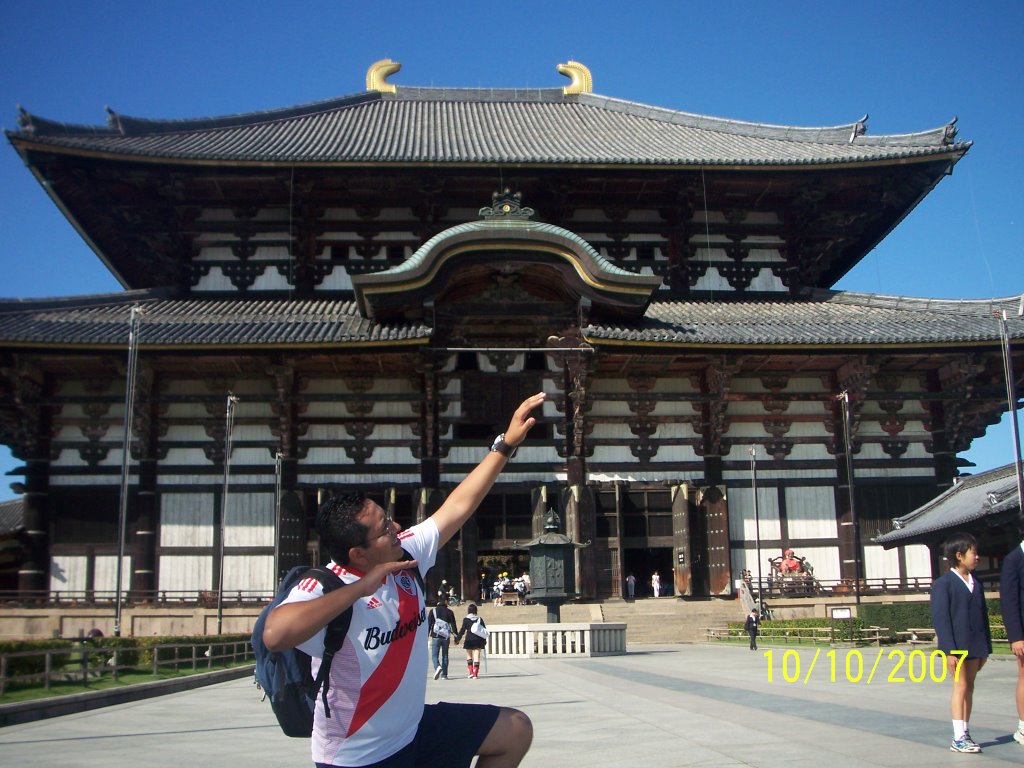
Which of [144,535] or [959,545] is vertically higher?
[144,535]

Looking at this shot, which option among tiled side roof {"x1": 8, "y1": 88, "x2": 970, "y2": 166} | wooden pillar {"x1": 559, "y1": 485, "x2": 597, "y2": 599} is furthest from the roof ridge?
wooden pillar {"x1": 559, "y1": 485, "x2": 597, "y2": 599}

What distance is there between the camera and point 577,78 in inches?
1711

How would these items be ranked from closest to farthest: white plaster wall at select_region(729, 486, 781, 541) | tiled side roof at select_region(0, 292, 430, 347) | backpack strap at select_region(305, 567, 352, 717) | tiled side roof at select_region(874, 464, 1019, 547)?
backpack strap at select_region(305, 567, 352, 717)
tiled side roof at select_region(874, 464, 1019, 547)
tiled side roof at select_region(0, 292, 430, 347)
white plaster wall at select_region(729, 486, 781, 541)

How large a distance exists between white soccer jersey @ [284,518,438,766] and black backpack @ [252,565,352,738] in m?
0.03

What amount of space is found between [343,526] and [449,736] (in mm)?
1042

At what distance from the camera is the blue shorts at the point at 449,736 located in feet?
14.6

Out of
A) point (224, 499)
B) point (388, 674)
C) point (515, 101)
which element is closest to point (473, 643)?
point (224, 499)

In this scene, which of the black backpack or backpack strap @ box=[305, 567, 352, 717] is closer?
the black backpack

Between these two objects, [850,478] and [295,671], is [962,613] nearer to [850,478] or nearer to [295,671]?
[295,671]

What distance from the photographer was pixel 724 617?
27422mm

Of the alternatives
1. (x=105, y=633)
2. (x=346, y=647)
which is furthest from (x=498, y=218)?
(x=346, y=647)

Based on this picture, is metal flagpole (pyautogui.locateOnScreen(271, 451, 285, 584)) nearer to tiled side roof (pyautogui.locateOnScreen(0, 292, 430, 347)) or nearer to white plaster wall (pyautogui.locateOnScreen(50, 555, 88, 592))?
tiled side roof (pyautogui.locateOnScreen(0, 292, 430, 347))

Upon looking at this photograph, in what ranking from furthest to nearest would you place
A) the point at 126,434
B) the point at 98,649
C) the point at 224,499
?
1. the point at 224,499
2. the point at 126,434
3. the point at 98,649

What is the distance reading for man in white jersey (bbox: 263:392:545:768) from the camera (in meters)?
3.96
